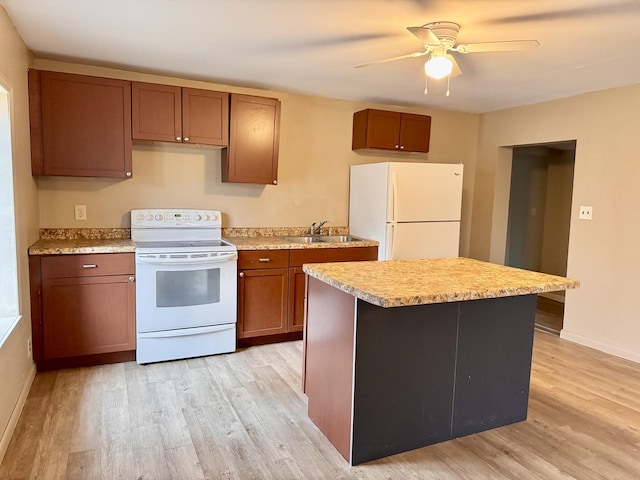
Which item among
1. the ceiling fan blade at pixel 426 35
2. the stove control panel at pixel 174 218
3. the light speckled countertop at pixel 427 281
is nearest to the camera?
the light speckled countertop at pixel 427 281

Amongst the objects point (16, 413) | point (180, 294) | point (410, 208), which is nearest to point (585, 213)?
point (410, 208)

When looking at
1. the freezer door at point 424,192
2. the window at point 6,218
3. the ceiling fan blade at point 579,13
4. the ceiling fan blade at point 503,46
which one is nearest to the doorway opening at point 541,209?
the freezer door at point 424,192

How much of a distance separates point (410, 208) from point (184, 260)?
1.98 metres

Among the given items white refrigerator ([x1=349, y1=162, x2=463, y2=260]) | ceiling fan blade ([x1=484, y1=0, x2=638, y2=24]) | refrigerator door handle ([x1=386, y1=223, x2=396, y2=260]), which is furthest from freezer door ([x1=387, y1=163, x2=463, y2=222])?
ceiling fan blade ([x1=484, y1=0, x2=638, y2=24])

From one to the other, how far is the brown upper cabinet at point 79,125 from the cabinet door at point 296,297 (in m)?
1.51

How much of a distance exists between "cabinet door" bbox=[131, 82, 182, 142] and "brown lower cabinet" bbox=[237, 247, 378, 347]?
3.59 feet

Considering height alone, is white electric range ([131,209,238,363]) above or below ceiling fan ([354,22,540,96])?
below

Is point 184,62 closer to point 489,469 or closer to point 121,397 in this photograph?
point 121,397

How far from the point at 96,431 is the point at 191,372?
85cm

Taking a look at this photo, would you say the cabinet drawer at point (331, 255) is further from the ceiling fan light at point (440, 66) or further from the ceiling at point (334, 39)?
the ceiling fan light at point (440, 66)

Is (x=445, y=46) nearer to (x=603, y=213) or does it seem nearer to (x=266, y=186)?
(x=266, y=186)

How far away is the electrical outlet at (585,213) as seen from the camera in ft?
12.9

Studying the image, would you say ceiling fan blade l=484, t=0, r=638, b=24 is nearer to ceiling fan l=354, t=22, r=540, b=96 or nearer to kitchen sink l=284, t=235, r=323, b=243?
ceiling fan l=354, t=22, r=540, b=96

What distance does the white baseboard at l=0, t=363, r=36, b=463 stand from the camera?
212 cm
